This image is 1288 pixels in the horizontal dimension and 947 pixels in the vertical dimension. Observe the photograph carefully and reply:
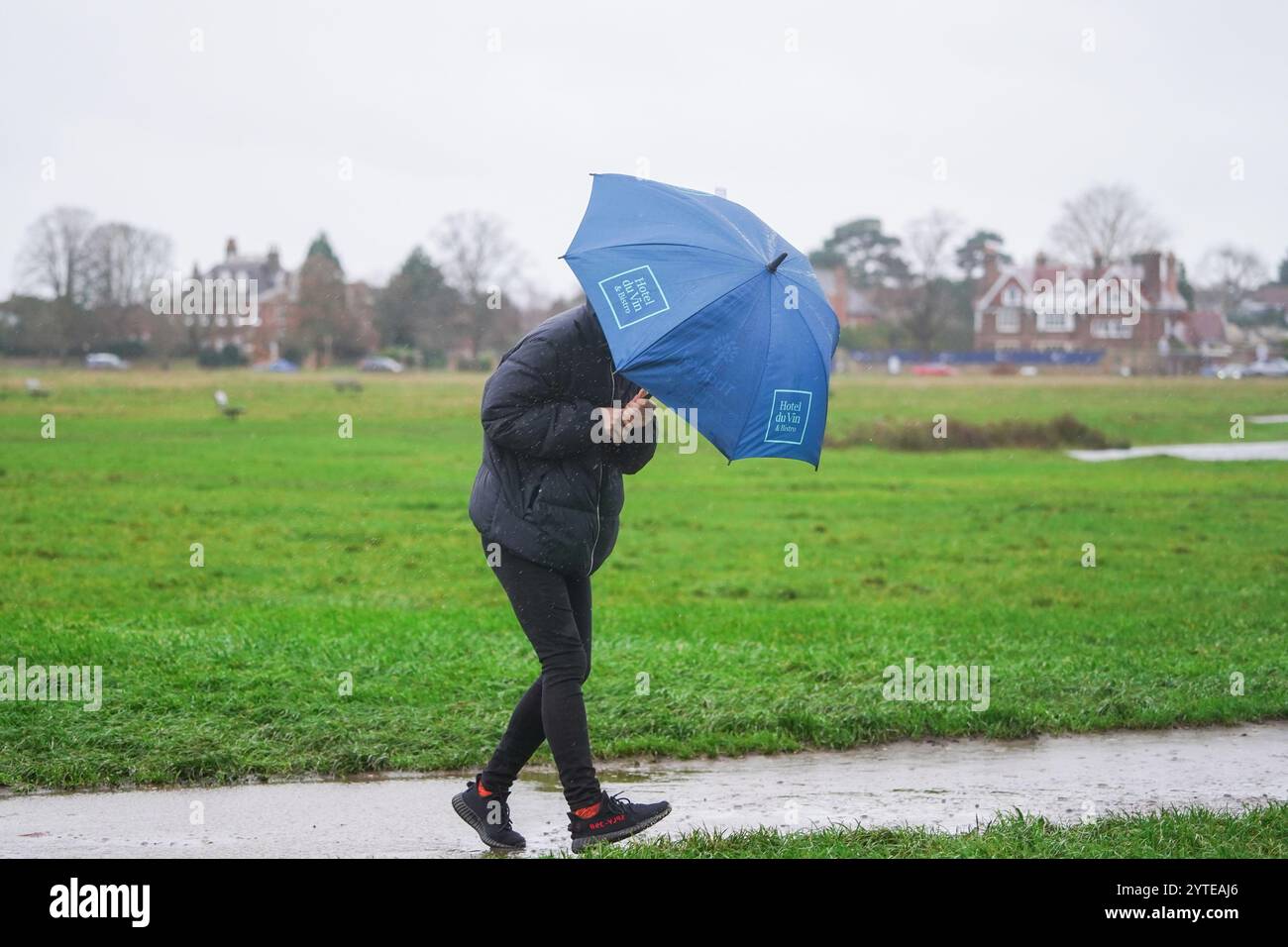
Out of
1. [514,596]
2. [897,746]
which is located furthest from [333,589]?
[514,596]

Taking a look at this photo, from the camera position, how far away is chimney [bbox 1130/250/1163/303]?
82.2 m

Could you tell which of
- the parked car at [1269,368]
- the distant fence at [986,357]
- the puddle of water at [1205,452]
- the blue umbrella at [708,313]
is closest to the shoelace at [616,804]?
the blue umbrella at [708,313]

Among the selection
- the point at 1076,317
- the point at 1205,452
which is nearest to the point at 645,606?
the point at 1205,452

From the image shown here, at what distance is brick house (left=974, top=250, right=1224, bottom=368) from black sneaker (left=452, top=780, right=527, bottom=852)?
268ft

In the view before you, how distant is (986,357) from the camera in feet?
278

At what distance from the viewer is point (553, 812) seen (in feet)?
20.5

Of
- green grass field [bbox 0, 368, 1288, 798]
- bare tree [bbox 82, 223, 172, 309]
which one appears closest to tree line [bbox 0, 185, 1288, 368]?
bare tree [bbox 82, 223, 172, 309]

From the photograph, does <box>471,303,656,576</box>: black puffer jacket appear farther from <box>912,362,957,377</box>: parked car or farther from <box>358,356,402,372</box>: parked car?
<box>912,362,957,377</box>: parked car

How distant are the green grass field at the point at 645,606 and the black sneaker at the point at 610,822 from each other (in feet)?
5.68

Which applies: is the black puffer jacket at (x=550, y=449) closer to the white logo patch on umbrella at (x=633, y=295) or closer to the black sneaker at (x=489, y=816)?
the white logo patch on umbrella at (x=633, y=295)

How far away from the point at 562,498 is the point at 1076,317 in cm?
9756

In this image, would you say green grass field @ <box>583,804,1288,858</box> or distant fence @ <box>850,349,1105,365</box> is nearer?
green grass field @ <box>583,804,1288,858</box>
